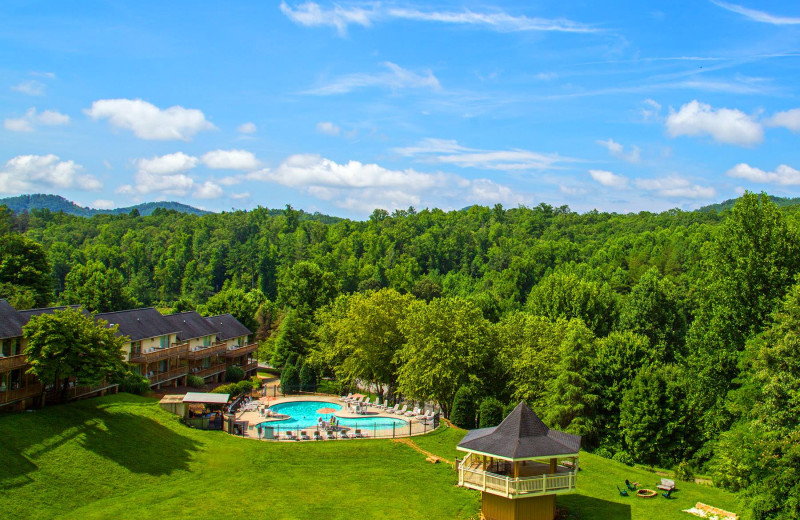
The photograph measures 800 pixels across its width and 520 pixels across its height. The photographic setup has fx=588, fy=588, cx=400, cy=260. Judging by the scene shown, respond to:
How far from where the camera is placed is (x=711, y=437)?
31.6 m

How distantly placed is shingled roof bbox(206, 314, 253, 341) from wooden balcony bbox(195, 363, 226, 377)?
2513mm

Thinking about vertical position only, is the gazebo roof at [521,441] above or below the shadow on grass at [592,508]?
above

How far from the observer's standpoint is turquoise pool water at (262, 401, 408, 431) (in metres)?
37.6

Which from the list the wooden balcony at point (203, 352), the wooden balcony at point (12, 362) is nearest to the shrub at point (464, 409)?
the wooden balcony at point (203, 352)

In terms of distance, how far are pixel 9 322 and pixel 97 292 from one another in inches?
1504

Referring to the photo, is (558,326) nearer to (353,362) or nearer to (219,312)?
(353,362)

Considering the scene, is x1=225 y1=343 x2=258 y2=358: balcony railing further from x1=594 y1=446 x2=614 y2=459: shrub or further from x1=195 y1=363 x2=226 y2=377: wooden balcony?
x1=594 y1=446 x2=614 y2=459: shrub

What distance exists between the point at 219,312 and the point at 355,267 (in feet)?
172

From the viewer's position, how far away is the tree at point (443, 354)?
3853 cm

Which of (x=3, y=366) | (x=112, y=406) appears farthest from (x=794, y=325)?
(x=3, y=366)

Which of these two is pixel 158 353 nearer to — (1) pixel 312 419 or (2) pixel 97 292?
(1) pixel 312 419

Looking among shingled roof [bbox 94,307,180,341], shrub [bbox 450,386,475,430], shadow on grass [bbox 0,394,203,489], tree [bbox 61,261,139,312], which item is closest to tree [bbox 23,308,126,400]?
shadow on grass [bbox 0,394,203,489]

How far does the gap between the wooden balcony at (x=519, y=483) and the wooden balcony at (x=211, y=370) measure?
30841 mm

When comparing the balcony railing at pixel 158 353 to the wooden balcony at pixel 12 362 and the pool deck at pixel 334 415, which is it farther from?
the wooden balcony at pixel 12 362
